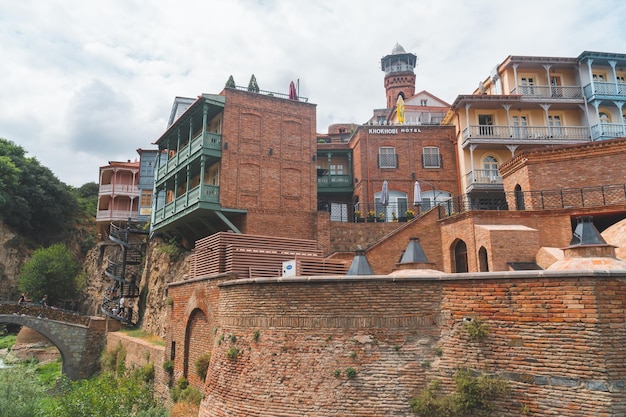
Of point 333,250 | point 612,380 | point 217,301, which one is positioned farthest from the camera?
point 333,250

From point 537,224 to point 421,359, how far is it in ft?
37.9

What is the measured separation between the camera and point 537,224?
19.1 metres

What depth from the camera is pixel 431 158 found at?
30.6 metres

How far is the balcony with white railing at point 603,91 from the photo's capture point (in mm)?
28328

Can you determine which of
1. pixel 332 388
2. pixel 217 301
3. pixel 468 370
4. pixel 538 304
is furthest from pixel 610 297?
pixel 217 301

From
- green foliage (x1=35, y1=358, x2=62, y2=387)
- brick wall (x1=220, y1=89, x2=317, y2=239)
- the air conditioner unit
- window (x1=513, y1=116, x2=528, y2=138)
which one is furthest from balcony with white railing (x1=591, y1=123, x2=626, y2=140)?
green foliage (x1=35, y1=358, x2=62, y2=387)

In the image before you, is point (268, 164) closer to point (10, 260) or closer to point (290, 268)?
point (290, 268)

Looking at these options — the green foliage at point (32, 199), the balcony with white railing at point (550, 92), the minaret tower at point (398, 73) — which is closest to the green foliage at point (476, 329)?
the balcony with white railing at point (550, 92)

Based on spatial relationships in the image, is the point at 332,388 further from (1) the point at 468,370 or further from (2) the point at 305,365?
(1) the point at 468,370

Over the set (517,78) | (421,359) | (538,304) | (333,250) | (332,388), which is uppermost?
(517,78)

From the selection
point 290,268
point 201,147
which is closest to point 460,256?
point 290,268

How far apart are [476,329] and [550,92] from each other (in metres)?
24.4

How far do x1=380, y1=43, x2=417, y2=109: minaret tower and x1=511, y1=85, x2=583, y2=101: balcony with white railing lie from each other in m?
28.9

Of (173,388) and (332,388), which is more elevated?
(332,388)
